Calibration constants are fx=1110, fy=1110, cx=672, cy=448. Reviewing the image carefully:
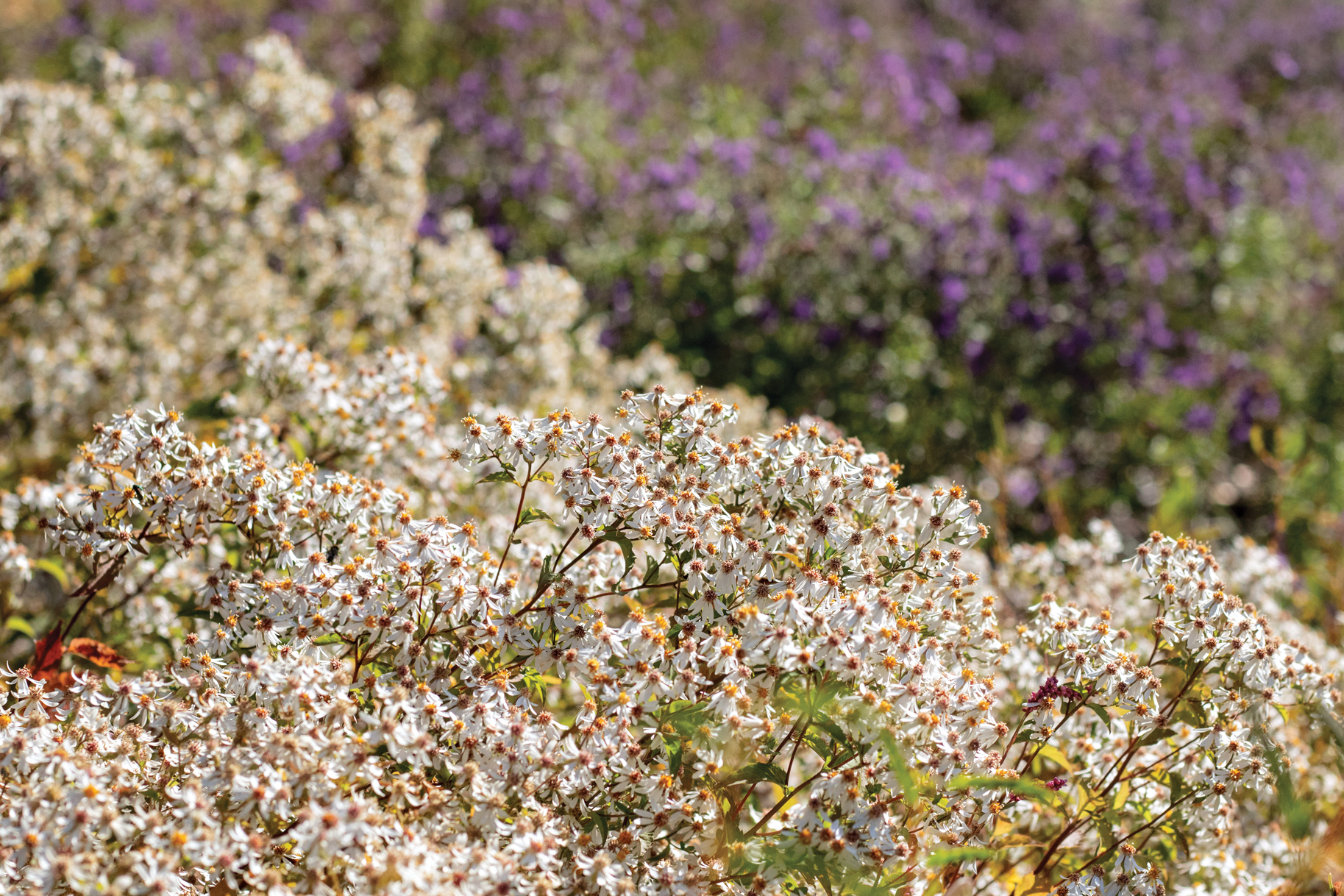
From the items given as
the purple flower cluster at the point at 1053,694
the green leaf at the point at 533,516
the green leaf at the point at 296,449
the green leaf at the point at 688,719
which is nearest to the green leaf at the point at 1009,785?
the purple flower cluster at the point at 1053,694

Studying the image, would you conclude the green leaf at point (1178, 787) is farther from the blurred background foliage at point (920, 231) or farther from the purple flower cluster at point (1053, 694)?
the blurred background foliage at point (920, 231)

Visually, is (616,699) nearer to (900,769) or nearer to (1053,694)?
(900,769)

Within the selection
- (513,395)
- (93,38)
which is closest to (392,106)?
(513,395)

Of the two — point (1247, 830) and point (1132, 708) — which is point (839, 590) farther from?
point (1247, 830)

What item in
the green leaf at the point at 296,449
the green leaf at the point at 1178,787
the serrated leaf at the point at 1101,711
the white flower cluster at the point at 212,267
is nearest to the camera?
the serrated leaf at the point at 1101,711

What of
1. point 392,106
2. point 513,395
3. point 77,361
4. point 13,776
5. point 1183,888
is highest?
point 392,106

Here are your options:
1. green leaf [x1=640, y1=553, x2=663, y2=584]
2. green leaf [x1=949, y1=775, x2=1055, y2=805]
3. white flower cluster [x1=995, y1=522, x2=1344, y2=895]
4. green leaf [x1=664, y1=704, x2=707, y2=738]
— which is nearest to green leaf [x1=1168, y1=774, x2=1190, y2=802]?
white flower cluster [x1=995, y1=522, x2=1344, y2=895]

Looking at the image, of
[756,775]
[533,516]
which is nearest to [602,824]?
[756,775]
